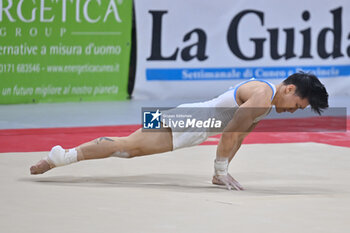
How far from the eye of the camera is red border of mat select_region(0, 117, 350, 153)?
5996 millimetres

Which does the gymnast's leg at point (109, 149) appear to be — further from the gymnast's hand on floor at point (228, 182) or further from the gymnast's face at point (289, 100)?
the gymnast's face at point (289, 100)

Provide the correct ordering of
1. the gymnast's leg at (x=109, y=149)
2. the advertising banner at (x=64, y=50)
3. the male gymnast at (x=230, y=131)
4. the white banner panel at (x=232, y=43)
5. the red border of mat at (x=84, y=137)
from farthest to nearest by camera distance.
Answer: the white banner panel at (x=232, y=43), the advertising banner at (x=64, y=50), the red border of mat at (x=84, y=137), the gymnast's leg at (x=109, y=149), the male gymnast at (x=230, y=131)

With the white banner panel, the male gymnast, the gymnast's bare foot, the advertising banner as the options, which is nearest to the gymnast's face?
the male gymnast

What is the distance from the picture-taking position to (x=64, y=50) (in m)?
8.99

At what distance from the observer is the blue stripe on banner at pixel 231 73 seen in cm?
962

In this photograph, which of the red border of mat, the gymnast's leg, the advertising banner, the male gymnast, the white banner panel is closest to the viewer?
the male gymnast

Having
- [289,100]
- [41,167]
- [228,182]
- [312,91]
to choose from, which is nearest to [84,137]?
[41,167]

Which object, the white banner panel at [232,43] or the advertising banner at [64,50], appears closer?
the advertising banner at [64,50]

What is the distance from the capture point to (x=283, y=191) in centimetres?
423

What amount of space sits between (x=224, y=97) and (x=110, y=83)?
511 cm

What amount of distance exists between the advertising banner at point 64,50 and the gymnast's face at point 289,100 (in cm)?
521

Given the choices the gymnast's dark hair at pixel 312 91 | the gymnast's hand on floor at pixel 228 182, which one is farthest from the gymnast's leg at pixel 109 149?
the gymnast's dark hair at pixel 312 91

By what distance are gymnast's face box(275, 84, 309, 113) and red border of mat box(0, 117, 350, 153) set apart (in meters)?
2.07

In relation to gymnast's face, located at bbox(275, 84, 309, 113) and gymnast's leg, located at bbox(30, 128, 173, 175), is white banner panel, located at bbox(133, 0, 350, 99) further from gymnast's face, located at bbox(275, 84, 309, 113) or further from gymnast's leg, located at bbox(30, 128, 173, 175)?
gymnast's face, located at bbox(275, 84, 309, 113)
